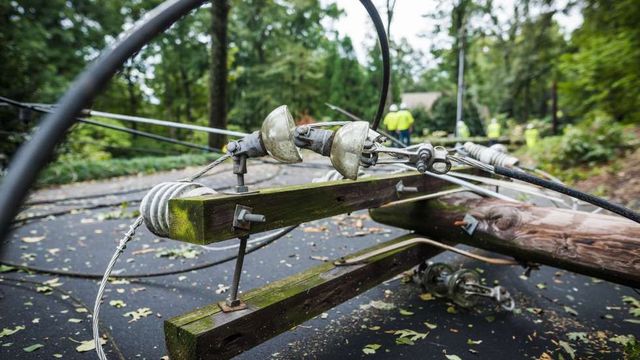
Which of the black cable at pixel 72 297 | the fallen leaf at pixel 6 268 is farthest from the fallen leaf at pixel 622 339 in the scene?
the fallen leaf at pixel 6 268

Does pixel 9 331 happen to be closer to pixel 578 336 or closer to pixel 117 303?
pixel 117 303

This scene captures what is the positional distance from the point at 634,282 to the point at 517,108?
→ 33.9 metres

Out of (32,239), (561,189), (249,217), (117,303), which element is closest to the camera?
(561,189)

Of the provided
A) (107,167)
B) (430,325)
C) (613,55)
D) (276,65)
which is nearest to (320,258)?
(430,325)

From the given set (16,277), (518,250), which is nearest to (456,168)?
(518,250)

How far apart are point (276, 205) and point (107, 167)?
12174 millimetres

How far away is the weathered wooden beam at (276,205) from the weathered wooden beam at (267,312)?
0.35 m

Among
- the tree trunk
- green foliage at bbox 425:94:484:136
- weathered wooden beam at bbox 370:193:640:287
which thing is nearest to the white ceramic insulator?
weathered wooden beam at bbox 370:193:640:287

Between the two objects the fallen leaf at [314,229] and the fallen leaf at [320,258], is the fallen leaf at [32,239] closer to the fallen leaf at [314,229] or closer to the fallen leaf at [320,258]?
the fallen leaf at [314,229]

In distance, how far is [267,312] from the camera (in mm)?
1712

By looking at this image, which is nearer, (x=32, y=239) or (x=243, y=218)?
(x=243, y=218)

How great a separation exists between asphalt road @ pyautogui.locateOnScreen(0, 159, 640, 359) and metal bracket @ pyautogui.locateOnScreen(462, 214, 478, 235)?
2.15ft

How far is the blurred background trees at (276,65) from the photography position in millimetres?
7741

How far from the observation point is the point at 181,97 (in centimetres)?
2769
